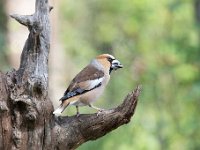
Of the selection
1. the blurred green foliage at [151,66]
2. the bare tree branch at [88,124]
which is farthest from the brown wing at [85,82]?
the blurred green foliage at [151,66]

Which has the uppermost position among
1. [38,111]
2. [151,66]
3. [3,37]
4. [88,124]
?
[38,111]

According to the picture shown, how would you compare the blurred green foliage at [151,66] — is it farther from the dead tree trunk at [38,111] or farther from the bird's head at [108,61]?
the dead tree trunk at [38,111]

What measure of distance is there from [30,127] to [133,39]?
11.4 metres

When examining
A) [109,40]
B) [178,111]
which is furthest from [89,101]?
[109,40]

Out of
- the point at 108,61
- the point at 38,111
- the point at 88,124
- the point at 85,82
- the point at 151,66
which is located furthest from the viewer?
the point at 151,66

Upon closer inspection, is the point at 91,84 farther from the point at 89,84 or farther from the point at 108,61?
the point at 108,61

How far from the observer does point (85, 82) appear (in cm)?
652

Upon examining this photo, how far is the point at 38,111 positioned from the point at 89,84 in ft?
2.92

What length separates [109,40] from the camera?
18.3 meters

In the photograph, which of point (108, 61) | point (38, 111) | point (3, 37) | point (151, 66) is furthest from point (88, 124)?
point (151, 66)

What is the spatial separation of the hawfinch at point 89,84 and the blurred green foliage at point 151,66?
13.1 ft

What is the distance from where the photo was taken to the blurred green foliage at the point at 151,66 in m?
12.9

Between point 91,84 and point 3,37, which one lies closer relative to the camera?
point 91,84

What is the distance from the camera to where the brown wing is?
6.36m
